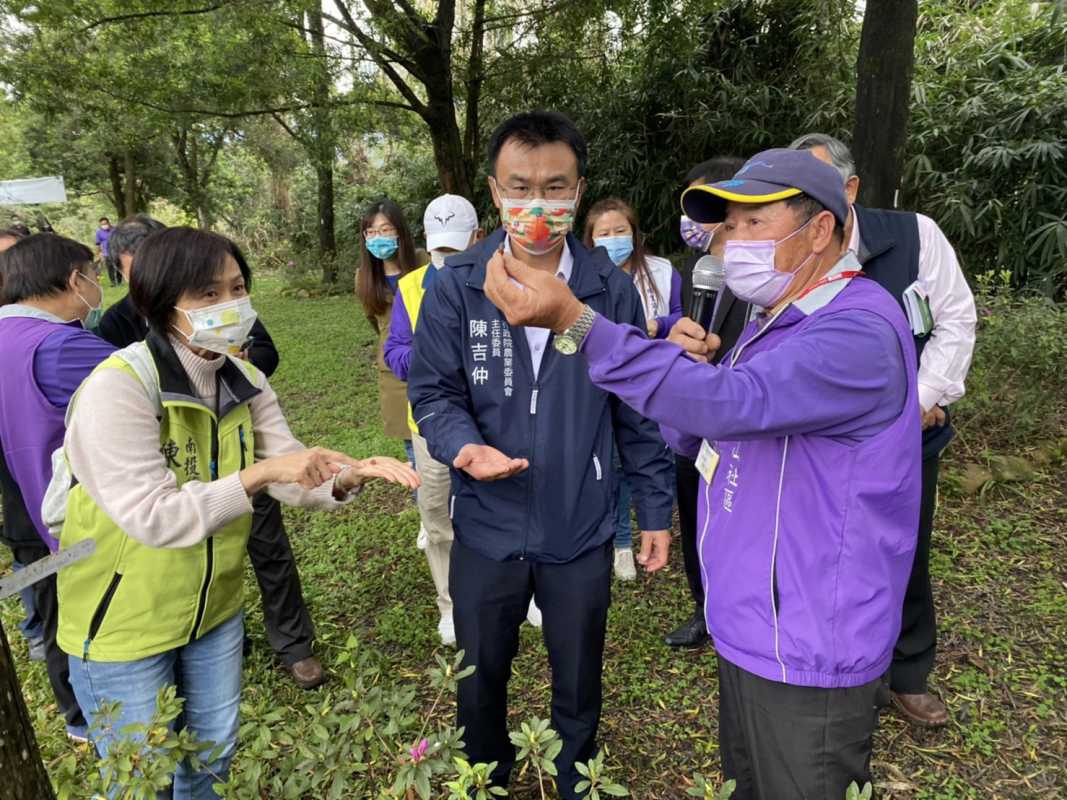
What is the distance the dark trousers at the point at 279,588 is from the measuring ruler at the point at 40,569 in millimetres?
1576

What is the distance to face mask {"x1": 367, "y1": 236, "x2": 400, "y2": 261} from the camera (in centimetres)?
377

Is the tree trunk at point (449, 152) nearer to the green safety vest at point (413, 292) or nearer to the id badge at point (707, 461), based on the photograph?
the green safety vest at point (413, 292)

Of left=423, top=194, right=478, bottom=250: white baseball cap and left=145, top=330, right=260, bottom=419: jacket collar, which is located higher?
left=423, top=194, right=478, bottom=250: white baseball cap

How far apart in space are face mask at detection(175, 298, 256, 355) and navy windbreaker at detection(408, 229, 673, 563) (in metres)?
0.53

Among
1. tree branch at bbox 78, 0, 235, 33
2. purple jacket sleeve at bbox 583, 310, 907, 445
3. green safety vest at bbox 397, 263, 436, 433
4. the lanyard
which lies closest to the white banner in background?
tree branch at bbox 78, 0, 235, 33

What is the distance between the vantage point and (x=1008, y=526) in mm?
4031

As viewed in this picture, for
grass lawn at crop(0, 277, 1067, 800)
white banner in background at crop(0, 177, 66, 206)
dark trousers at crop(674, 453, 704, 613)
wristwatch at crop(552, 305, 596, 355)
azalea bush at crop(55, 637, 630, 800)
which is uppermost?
white banner in background at crop(0, 177, 66, 206)

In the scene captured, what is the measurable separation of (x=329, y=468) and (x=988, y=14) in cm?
911

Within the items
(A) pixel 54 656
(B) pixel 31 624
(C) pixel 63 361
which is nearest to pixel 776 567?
(C) pixel 63 361

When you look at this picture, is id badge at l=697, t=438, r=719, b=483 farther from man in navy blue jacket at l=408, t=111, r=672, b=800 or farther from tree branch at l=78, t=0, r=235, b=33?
tree branch at l=78, t=0, r=235, b=33

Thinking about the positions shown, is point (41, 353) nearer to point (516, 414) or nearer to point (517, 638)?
point (516, 414)

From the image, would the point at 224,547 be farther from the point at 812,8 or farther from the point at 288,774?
the point at 812,8

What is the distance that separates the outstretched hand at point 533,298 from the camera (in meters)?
1.42

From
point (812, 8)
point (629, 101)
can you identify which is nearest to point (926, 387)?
point (812, 8)
